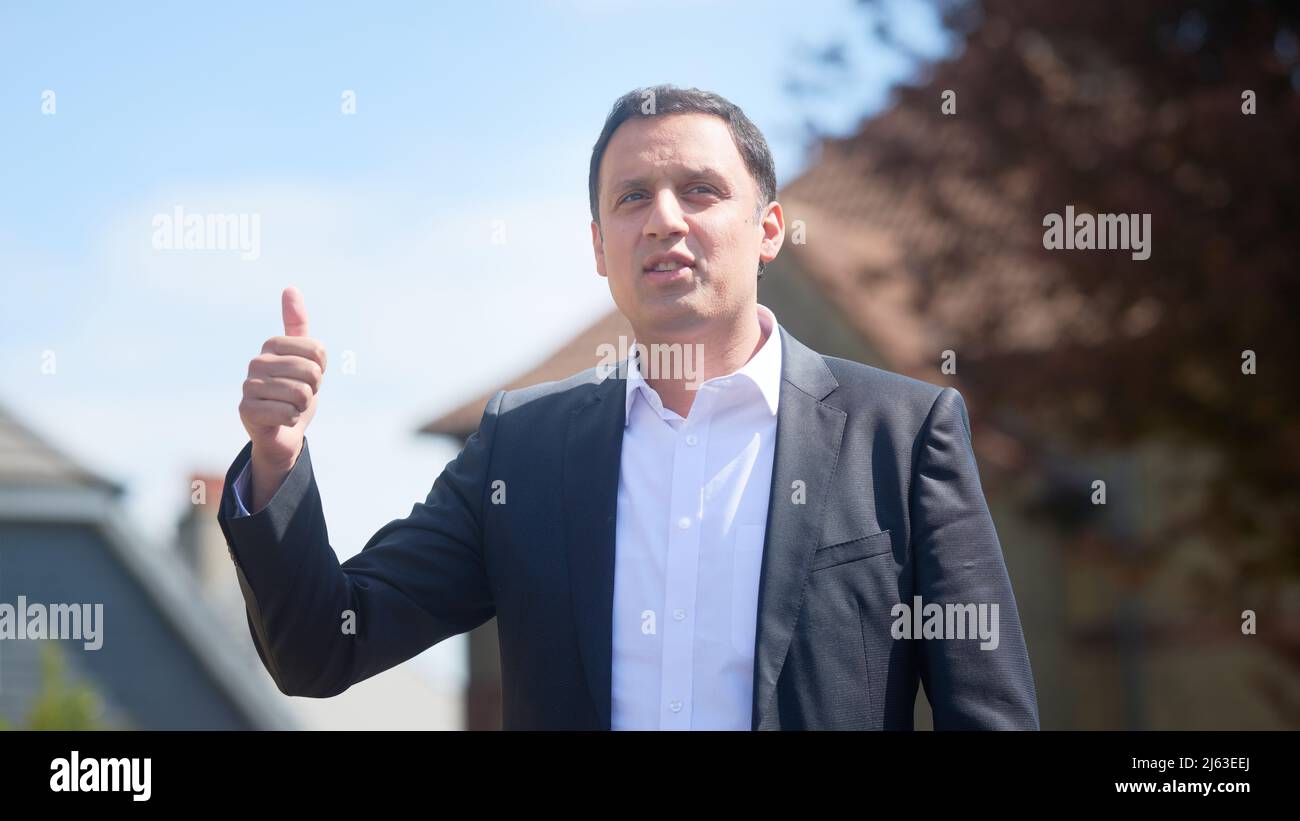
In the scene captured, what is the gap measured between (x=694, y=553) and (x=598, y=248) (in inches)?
28.0

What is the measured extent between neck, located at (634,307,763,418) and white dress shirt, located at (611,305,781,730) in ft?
0.11

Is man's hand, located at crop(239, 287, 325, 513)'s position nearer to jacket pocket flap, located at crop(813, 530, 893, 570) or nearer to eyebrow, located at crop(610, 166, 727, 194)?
eyebrow, located at crop(610, 166, 727, 194)

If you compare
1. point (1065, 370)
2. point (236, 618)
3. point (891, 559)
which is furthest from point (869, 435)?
point (236, 618)

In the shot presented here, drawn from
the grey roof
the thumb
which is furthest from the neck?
the grey roof

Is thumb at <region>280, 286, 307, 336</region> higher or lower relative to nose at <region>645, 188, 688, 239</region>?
lower

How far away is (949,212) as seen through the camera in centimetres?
777

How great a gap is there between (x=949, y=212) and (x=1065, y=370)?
130 cm

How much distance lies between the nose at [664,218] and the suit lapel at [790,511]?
340 millimetres

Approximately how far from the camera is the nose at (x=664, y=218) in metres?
2.35

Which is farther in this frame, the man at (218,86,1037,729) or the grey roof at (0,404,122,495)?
the grey roof at (0,404,122,495)

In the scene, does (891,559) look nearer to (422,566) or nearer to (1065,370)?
(422,566)

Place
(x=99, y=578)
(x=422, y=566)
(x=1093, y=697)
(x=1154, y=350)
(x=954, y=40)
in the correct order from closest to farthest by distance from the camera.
Result: (x=422, y=566) < (x=1154, y=350) < (x=954, y=40) < (x=1093, y=697) < (x=99, y=578)

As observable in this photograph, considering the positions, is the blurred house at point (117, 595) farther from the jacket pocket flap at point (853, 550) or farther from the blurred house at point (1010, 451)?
the jacket pocket flap at point (853, 550)

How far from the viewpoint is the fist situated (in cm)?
209
